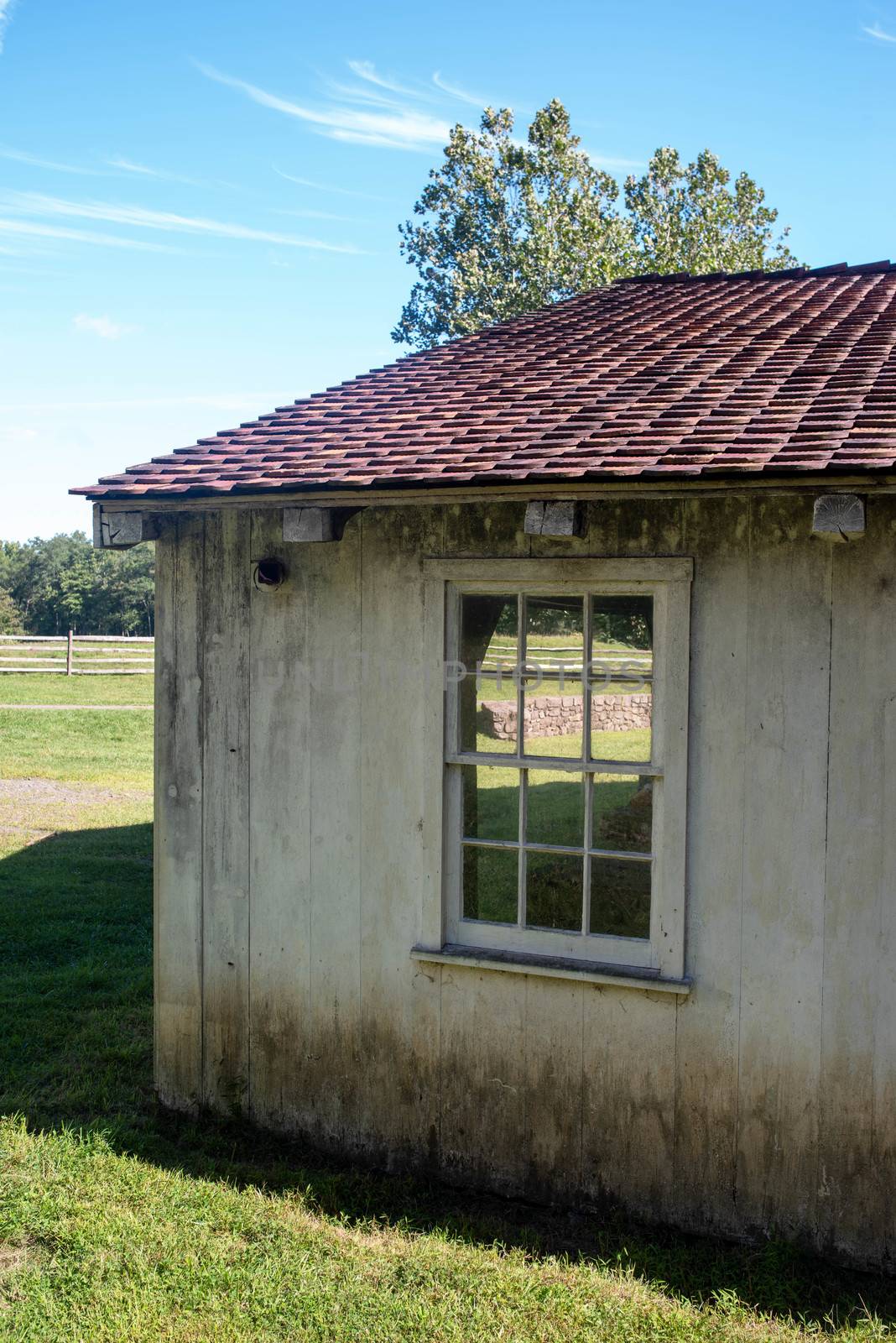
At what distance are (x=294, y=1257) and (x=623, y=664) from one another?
8.98 ft

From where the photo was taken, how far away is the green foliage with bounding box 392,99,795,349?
24.8 meters

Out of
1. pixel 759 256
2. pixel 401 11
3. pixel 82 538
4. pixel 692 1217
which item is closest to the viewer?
pixel 692 1217

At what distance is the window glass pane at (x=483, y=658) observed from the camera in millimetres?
4672

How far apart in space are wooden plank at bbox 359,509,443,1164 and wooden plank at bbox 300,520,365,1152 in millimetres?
55

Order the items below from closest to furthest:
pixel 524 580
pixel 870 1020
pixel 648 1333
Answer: pixel 648 1333 → pixel 870 1020 → pixel 524 580

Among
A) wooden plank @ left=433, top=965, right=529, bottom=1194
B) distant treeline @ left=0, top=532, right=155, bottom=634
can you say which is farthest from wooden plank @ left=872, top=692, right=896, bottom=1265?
distant treeline @ left=0, top=532, right=155, bottom=634

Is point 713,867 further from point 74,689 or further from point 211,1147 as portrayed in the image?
point 74,689

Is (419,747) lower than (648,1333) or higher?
higher

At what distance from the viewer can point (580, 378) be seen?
17.4 feet

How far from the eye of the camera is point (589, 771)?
4430mm

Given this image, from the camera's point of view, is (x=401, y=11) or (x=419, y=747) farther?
(x=401, y=11)

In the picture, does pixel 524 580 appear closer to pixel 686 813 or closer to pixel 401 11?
pixel 686 813

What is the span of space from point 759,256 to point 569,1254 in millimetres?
26424

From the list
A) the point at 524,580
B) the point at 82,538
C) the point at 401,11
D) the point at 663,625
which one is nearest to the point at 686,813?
the point at 663,625
